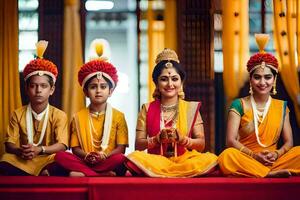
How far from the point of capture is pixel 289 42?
6004 mm

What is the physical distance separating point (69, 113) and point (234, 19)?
6.13 feet

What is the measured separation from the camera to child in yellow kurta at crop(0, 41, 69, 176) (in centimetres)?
403

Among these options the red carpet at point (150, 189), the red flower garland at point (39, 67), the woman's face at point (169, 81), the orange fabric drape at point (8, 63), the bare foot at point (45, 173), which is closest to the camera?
the red carpet at point (150, 189)

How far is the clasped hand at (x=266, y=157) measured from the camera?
A: 3.80 m

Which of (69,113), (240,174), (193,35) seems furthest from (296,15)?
(240,174)

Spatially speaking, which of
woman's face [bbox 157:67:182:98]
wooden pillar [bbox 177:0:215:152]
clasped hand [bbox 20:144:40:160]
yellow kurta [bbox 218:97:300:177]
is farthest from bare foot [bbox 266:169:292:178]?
wooden pillar [bbox 177:0:215:152]

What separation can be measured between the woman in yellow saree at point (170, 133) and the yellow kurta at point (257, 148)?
0.40ft

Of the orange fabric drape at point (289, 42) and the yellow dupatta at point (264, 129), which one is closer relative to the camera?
the yellow dupatta at point (264, 129)

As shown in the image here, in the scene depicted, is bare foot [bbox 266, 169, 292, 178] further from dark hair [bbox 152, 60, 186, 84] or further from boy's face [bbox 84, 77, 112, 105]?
boy's face [bbox 84, 77, 112, 105]

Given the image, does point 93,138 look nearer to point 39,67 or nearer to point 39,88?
point 39,88

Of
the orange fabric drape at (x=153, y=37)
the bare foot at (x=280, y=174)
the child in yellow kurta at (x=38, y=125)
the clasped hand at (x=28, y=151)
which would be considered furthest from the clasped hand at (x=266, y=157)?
the orange fabric drape at (x=153, y=37)

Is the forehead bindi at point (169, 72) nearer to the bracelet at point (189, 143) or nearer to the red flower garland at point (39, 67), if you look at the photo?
the bracelet at point (189, 143)

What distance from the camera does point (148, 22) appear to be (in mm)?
6141

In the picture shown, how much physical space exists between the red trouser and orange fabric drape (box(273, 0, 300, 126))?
107 inches
